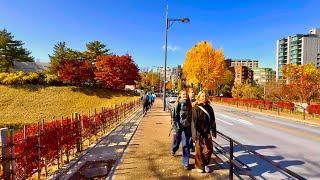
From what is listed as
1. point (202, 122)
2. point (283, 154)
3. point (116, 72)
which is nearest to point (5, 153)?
point (202, 122)

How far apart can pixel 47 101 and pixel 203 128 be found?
50394mm

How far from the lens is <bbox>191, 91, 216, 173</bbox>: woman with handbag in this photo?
821cm

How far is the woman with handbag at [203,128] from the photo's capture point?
821 centimetres

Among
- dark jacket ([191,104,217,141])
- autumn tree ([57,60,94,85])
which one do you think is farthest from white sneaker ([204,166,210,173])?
autumn tree ([57,60,94,85])

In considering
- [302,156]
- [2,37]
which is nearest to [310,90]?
[302,156]

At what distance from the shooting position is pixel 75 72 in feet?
205

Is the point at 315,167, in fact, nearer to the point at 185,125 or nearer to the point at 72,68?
the point at 185,125

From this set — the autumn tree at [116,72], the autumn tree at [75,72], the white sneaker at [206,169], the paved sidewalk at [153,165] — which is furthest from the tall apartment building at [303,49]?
the white sneaker at [206,169]

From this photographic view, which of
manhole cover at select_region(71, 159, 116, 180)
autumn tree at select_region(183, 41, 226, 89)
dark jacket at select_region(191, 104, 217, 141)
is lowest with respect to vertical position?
manhole cover at select_region(71, 159, 116, 180)

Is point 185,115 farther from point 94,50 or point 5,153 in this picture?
point 94,50

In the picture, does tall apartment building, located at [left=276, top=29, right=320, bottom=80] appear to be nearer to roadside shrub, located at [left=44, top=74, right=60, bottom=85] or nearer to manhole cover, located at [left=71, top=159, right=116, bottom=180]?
roadside shrub, located at [left=44, top=74, right=60, bottom=85]

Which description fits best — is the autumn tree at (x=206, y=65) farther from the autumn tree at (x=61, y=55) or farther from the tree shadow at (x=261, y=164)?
the tree shadow at (x=261, y=164)

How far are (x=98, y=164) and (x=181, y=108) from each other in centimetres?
275

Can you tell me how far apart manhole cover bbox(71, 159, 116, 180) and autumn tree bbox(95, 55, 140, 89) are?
53.0m
